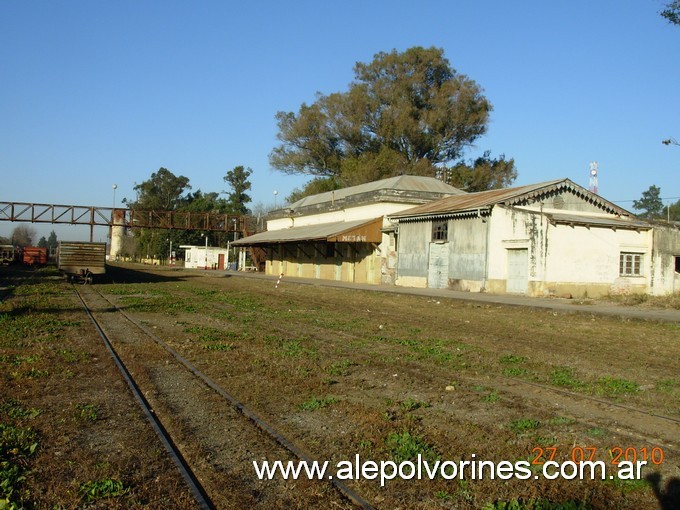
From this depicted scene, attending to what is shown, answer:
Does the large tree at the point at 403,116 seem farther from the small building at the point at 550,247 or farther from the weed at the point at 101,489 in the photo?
the weed at the point at 101,489

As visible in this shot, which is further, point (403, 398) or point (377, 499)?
point (403, 398)

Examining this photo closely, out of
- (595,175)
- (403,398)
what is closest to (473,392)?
(403,398)

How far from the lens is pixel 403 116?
2274 inches

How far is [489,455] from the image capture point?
5.38 m

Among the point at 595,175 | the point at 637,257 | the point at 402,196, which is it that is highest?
the point at 595,175

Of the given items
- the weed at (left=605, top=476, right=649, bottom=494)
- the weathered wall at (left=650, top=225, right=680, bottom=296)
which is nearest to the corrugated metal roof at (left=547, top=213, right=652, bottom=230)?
the weathered wall at (left=650, top=225, right=680, bottom=296)

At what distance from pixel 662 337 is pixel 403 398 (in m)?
9.87

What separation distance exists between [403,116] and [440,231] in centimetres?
2835

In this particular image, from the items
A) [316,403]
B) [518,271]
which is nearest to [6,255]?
[518,271]

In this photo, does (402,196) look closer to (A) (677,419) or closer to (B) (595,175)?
(B) (595,175)

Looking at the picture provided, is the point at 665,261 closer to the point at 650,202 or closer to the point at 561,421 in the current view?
the point at 561,421

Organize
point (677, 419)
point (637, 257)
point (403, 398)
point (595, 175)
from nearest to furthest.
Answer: point (677, 419), point (403, 398), point (637, 257), point (595, 175)

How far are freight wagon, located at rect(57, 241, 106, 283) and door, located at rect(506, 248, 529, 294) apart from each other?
20.6 meters

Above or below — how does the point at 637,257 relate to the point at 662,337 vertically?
above
